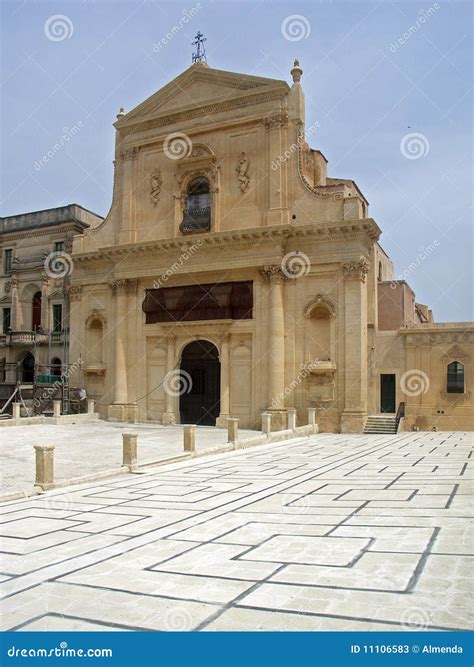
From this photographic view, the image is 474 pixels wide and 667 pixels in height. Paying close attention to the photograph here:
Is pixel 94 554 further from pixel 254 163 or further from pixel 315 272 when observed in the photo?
pixel 254 163

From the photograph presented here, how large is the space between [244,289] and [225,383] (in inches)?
160

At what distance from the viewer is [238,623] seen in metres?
4.97

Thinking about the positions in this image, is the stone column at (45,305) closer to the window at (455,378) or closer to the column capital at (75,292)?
the column capital at (75,292)

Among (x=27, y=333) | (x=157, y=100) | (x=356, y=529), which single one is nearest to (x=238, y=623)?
(x=356, y=529)

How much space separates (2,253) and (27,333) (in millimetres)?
6319

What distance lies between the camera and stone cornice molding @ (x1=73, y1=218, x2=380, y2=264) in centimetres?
2523

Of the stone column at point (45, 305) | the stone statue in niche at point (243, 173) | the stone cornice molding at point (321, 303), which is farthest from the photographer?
the stone column at point (45, 305)

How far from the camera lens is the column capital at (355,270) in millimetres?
25141

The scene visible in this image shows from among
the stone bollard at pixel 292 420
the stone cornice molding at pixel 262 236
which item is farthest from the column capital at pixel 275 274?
the stone bollard at pixel 292 420

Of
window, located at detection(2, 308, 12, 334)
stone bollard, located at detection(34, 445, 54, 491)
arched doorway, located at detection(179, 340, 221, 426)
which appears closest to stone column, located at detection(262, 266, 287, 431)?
arched doorway, located at detection(179, 340, 221, 426)

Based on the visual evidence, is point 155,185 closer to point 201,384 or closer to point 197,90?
point 197,90

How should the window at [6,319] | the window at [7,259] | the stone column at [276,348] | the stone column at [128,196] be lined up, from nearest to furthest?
1. the stone column at [276,348]
2. the stone column at [128,196]
3. the window at [6,319]
4. the window at [7,259]

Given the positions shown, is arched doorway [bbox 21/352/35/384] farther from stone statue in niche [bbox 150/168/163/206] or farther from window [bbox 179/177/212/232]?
window [bbox 179/177/212/232]

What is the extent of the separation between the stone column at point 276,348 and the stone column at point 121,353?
288 inches
